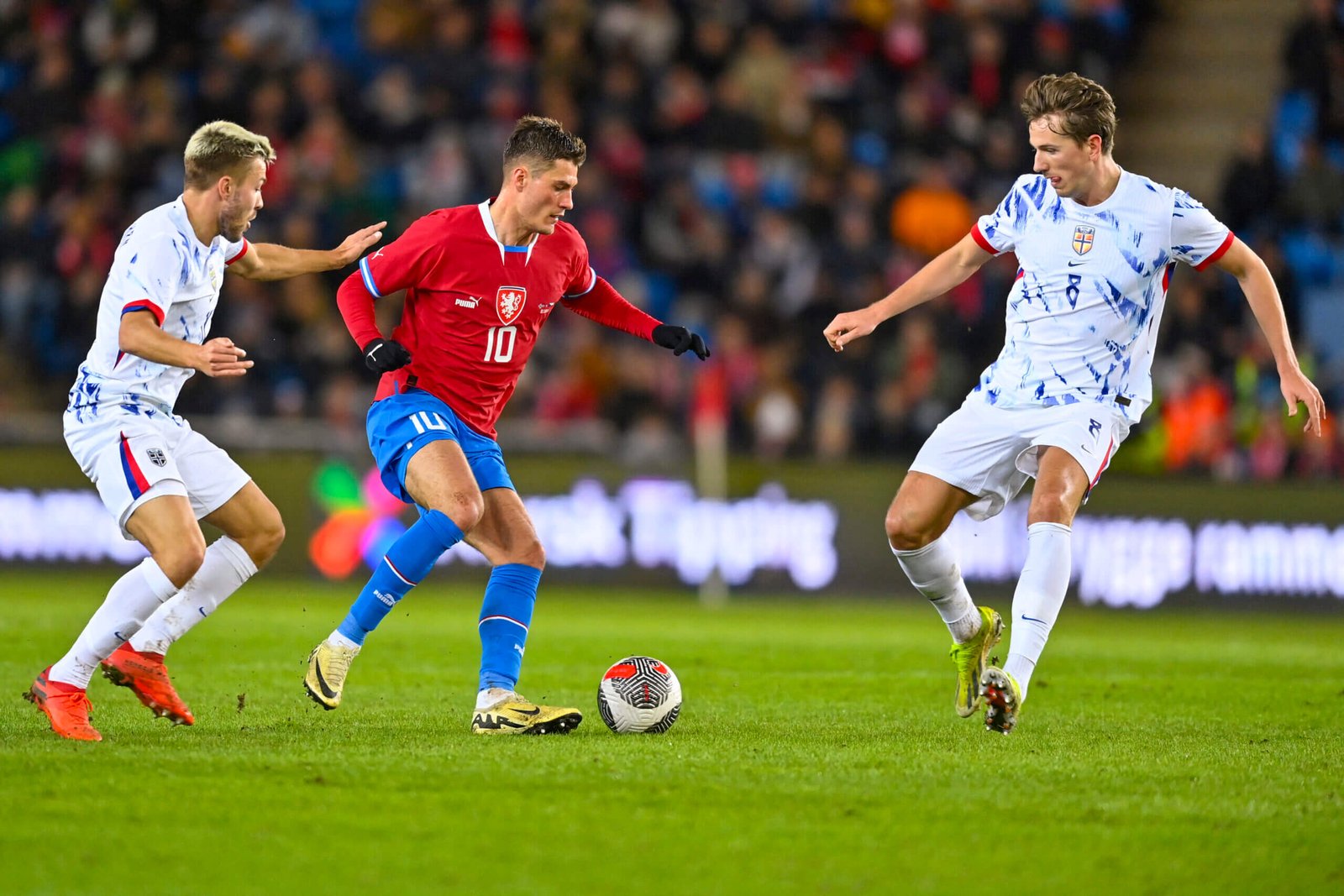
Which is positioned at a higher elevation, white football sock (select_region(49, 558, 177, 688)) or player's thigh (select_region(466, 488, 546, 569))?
player's thigh (select_region(466, 488, 546, 569))

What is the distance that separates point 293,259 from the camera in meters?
→ 7.08

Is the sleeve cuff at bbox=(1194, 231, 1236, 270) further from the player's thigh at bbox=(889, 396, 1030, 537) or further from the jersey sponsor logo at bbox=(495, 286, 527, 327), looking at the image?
the jersey sponsor logo at bbox=(495, 286, 527, 327)

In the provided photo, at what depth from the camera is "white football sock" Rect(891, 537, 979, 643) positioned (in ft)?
22.9

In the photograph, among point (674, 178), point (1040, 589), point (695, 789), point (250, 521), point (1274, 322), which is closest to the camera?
point (695, 789)

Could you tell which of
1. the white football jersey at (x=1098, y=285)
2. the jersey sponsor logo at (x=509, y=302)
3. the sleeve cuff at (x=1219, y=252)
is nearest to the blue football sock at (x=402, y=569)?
the jersey sponsor logo at (x=509, y=302)

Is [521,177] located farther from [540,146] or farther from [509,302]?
[509,302]

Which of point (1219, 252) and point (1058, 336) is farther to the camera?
point (1058, 336)

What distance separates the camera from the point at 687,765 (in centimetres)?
566

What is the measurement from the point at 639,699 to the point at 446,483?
3.58 ft

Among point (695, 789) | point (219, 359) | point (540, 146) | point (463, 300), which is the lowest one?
point (695, 789)

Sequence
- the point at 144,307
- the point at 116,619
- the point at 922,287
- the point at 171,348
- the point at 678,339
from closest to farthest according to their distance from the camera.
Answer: the point at 171,348
the point at 144,307
the point at 116,619
the point at 922,287
the point at 678,339

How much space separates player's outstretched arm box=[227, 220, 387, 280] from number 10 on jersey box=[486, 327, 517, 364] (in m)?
0.59

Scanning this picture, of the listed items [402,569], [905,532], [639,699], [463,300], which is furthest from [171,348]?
[905,532]

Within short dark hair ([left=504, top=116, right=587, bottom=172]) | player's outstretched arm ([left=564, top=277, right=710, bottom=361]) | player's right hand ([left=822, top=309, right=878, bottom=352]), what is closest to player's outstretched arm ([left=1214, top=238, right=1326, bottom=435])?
player's right hand ([left=822, top=309, right=878, bottom=352])
